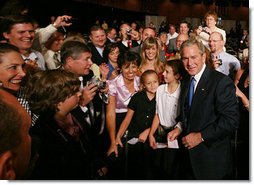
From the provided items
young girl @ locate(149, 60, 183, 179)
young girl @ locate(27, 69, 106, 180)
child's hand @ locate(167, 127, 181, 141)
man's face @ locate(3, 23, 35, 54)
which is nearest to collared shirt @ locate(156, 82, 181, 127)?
young girl @ locate(149, 60, 183, 179)

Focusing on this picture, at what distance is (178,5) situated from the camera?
105 inches

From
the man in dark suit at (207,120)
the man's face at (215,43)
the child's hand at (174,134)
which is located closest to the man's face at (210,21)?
the man's face at (215,43)

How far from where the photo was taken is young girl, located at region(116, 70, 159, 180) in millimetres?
1814

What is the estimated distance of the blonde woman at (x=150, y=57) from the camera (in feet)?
6.77

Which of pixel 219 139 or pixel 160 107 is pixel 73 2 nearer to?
pixel 160 107

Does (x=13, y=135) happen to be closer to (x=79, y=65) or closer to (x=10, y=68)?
(x=10, y=68)

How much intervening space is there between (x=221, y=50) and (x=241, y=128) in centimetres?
79

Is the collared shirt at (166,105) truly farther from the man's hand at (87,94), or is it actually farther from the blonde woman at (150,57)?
the man's hand at (87,94)

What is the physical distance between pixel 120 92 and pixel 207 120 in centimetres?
59

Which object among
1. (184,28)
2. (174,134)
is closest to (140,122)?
(174,134)

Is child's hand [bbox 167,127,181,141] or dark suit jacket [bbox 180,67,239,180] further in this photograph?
child's hand [bbox 167,127,181,141]

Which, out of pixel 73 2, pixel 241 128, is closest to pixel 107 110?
pixel 241 128

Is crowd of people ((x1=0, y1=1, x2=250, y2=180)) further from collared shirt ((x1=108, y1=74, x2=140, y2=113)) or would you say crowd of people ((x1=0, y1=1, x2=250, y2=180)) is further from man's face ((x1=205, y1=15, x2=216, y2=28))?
man's face ((x1=205, y1=15, x2=216, y2=28))

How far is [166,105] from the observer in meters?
1.75
